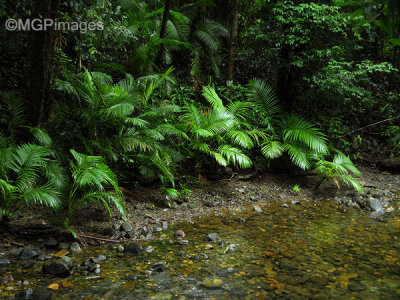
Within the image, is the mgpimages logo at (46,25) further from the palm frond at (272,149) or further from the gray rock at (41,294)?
the palm frond at (272,149)

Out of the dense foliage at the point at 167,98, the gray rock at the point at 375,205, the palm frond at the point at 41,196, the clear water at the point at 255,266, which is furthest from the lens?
the gray rock at the point at 375,205

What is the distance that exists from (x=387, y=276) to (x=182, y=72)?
21.4ft

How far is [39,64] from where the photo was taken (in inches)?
160

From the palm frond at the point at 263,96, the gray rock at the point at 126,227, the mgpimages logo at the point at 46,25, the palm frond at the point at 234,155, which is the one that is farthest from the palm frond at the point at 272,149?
the mgpimages logo at the point at 46,25

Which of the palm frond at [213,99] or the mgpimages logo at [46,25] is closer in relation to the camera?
the mgpimages logo at [46,25]

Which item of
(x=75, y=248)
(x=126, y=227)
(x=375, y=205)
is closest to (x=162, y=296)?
(x=75, y=248)

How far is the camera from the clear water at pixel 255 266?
2754 millimetres

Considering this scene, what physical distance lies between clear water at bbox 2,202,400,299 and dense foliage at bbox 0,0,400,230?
851 millimetres

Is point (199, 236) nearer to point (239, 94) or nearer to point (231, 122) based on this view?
point (231, 122)

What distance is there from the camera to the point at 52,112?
461 centimetres

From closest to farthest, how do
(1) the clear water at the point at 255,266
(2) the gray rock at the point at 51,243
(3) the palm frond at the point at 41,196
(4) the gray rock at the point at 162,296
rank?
(4) the gray rock at the point at 162,296, (1) the clear water at the point at 255,266, (3) the palm frond at the point at 41,196, (2) the gray rock at the point at 51,243

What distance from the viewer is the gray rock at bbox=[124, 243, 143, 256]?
344 cm

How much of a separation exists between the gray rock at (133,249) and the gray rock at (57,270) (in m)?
0.72

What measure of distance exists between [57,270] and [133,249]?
0.84 m
